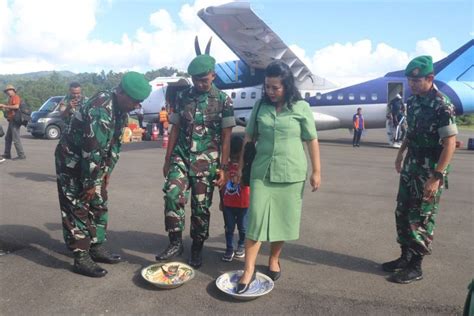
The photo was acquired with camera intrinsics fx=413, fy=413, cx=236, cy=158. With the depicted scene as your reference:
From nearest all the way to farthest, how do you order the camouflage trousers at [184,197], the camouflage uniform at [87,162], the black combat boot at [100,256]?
the camouflage uniform at [87,162], the camouflage trousers at [184,197], the black combat boot at [100,256]

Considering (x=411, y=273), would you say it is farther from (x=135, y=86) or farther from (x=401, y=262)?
(x=135, y=86)

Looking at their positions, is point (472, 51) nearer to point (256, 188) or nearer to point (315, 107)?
point (315, 107)

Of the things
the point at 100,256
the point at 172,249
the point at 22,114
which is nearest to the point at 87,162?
the point at 100,256

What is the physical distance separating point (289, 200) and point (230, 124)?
3.14 feet

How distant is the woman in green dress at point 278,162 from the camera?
11.7 feet

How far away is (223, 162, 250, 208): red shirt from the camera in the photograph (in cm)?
429

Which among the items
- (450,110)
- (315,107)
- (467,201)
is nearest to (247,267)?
(450,110)

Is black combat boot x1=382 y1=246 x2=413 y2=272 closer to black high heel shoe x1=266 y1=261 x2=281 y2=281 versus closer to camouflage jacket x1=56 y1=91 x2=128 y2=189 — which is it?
black high heel shoe x1=266 y1=261 x2=281 y2=281

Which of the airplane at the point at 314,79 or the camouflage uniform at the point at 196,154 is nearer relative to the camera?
the camouflage uniform at the point at 196,154

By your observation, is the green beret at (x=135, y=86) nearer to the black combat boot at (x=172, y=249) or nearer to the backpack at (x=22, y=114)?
the black combat boot at (x=172, y=249)

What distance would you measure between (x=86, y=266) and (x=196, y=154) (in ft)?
4.83

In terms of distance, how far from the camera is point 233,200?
170 inches

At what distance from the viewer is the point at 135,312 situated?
322 cm

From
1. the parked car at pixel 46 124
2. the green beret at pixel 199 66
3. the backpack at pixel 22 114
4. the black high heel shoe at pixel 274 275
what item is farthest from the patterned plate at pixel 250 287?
the parked car at pixel 46 124
